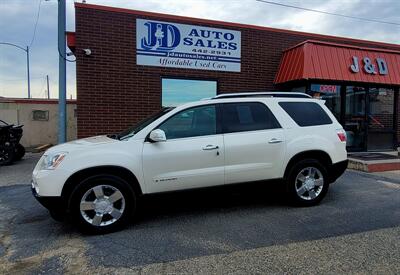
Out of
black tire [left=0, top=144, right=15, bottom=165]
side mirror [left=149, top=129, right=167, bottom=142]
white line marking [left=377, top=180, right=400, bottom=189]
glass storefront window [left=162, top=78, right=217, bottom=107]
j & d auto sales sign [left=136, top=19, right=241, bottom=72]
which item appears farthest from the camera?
black tire [left=0, top=144, right=15, bottom=165]

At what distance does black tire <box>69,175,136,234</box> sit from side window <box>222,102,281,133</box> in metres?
1.71

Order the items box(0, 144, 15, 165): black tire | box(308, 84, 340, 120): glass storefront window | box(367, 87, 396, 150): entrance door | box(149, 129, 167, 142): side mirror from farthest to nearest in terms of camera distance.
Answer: box(367, 87, 396, 150): entrance door, box(308, 84, 340, 120): glass storefront window, box(0, 144, 15, 165): black tire, box(149, 129, 167, 142): side mirror

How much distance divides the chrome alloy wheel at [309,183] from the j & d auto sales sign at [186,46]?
A: 615 cm

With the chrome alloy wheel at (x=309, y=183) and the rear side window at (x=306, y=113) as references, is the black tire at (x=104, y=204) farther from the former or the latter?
the rear side window at (x=306, y=113)

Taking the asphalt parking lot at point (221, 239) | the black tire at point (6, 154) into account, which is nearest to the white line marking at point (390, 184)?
the asphalt parking lot at point (221, 239)

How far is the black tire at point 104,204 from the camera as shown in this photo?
4.57m

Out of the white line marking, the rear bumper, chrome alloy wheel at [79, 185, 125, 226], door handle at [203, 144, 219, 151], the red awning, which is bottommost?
the white line marking

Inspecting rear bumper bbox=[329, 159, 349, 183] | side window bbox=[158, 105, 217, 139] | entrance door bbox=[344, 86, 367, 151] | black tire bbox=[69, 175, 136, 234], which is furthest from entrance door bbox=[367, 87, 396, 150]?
black tire bbox=[69, 175, 136, 234]

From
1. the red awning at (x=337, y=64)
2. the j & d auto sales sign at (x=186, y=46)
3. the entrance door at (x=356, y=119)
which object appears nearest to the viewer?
the j & d auto sales sign at (x=186, y=46)

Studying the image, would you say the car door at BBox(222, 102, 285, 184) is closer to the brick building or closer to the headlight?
the headlight

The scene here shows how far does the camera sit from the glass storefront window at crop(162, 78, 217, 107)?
11.0 meters

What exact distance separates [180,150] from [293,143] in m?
1.89

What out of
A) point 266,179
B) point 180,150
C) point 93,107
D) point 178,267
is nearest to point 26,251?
point 178,267

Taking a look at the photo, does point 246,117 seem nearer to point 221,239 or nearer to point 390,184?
point 221,239
